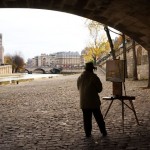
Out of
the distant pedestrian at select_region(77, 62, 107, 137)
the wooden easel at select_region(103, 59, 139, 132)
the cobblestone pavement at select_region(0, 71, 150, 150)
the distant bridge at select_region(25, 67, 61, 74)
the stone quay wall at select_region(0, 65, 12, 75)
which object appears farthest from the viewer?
the distant bridge at select_region(25, 67, 61, 74)

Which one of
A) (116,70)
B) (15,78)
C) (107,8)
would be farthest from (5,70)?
(116,70)

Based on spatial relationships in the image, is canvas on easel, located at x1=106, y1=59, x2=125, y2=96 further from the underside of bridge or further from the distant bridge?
the distant bridge

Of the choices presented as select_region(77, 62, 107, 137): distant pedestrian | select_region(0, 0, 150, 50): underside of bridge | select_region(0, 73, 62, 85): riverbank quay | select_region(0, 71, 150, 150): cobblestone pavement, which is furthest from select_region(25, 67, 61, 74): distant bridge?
select_region(77, 62, 107, 137): distant pedestrian

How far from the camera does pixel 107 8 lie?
1073cm

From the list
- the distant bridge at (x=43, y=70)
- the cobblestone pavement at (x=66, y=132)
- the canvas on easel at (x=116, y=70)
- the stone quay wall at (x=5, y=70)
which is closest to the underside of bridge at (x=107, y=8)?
the canvas on easel at (x=116, y=70)

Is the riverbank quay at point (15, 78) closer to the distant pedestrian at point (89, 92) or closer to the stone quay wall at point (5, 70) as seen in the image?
the stone quay wall at point (5, 70)

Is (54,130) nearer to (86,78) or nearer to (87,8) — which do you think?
(86,78)

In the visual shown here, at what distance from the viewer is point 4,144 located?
25.9 feet

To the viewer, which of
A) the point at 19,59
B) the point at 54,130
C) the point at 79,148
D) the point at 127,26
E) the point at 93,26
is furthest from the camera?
the point at 19,59

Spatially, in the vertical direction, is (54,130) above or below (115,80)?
below

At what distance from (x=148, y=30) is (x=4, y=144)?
7191 millimetres

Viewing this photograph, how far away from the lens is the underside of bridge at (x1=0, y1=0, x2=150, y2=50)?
10024mm

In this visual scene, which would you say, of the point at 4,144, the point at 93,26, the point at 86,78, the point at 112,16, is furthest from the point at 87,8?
the point at 93,26

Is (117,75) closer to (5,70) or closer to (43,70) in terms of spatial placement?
(5,70)
